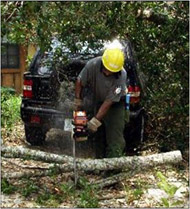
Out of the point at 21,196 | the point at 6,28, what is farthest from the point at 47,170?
the point at 6,28

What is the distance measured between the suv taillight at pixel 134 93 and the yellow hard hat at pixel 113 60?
1.03 metres

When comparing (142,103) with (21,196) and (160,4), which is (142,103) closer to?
(160,4)

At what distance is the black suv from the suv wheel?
1.27ft

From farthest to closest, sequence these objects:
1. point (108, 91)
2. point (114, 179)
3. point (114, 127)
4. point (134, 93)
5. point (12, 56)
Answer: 1. point (12, 56)
2. point (134, 93)
3. point (114, 127)
4. point (108, 91)
5. point (114, 179)

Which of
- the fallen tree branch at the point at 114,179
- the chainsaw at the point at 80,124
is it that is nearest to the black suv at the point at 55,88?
the chainsaw at the point at 80,124

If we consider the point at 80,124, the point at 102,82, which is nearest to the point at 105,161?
the point at 80,124

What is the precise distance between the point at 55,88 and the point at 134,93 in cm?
114

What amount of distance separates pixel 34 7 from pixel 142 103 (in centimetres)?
263

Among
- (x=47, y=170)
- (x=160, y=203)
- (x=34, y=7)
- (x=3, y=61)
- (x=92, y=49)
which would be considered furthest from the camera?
(x=3, y=61)

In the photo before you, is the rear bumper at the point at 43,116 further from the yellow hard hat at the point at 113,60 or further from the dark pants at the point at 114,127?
the yellow hard hat at the point at 113,60

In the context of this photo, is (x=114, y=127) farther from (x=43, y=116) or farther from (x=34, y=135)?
(x=34, y=135)

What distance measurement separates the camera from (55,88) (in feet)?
21.0

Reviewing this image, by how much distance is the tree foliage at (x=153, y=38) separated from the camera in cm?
542

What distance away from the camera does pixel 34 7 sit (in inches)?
175
